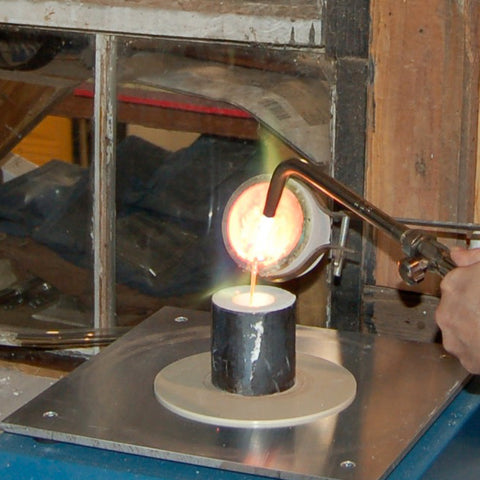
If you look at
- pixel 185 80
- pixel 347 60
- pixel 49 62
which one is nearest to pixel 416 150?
pixel 347 60

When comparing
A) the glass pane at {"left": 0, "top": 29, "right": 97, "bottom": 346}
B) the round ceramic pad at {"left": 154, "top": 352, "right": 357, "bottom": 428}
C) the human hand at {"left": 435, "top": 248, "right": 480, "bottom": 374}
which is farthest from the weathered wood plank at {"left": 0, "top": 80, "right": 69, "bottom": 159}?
the human hand at {"left": 435, "top": 248, "right": 480, "bottom": 374}

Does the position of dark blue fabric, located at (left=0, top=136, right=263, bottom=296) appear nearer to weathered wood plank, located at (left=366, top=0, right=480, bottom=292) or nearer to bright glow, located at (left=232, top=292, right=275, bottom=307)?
weathered wood plank, located at (left=366, top=0, right=480, bottom=292)

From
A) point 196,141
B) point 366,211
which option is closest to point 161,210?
point 196,141

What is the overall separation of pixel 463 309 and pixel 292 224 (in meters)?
0.24

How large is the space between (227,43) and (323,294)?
42cm

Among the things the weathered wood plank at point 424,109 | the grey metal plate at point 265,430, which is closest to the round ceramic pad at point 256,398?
the grey metal plate at point 265,430

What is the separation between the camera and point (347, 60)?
1692 mm

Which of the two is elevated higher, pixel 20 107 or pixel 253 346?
pixel 20 107

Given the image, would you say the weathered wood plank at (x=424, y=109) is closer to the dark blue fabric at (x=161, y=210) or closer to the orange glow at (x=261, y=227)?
the dark blue fabric at (x=161, y=210)

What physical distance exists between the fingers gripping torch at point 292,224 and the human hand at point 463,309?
0.03m

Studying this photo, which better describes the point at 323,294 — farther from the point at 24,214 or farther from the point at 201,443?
the point at 201,443

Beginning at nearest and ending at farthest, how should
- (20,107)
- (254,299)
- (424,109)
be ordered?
(254,299), (424,109), (20,107)

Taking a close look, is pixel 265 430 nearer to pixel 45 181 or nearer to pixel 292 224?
pixel 292 224

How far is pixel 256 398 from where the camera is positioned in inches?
46.5
